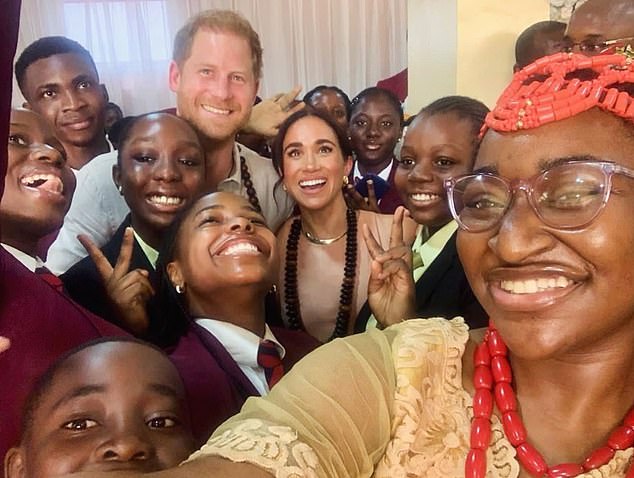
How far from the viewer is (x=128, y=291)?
1504mm

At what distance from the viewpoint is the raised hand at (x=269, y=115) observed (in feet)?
8.00

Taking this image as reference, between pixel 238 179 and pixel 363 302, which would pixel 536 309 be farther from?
pixel 238 179

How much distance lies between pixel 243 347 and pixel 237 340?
0.8 inches

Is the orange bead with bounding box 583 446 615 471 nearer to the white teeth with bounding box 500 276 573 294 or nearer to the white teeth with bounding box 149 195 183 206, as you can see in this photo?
the white teeth with bounding box 500 276 573 294

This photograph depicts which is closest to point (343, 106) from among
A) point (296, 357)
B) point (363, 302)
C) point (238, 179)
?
point (238, 179)

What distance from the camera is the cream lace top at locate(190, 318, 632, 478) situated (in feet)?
2.56

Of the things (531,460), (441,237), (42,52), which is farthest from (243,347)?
(42,52)

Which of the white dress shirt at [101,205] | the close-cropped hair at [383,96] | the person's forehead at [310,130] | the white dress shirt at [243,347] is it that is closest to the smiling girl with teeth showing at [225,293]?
the white dress shirt at [243,347]

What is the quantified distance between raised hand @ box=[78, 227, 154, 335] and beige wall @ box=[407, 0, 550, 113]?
1.78 m

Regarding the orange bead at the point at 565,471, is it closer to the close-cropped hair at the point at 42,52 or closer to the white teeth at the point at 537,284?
the white teeth at the point at 537,284

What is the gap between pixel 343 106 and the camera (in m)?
3.67

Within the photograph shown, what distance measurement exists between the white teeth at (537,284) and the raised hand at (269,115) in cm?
168

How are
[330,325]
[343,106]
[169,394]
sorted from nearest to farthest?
[169,394]
[330,325]
[343,106]

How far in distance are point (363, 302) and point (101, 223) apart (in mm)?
788
